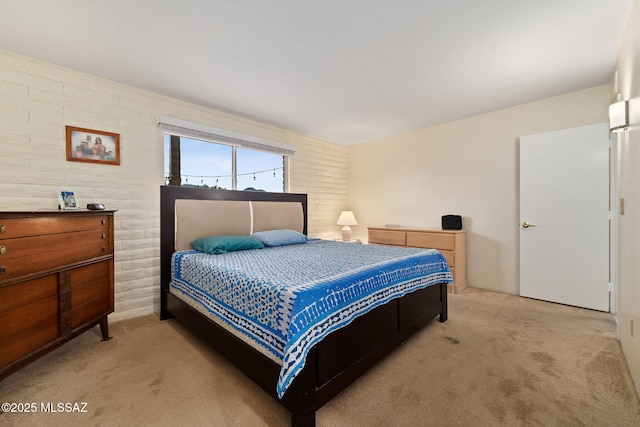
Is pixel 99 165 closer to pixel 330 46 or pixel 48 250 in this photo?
pixel 48 250

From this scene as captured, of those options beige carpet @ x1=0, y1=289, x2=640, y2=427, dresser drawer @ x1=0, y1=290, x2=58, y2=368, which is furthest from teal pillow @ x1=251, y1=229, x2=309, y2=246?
dresser drawer @ x1=0, y1=290, x2=58, y2=368

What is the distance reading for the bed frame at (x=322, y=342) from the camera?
1.42 metres

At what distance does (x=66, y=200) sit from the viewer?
2387 millimetres

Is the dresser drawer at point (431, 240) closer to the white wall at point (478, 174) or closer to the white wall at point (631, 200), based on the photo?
the white wall at point (478, 174)

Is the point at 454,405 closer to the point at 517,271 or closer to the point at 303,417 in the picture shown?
the point at 303,417

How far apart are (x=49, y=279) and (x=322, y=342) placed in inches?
75.6

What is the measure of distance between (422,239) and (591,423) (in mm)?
2685

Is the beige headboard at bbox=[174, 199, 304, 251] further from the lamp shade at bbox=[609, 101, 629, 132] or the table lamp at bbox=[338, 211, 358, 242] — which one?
the lamp shade at bbox=[609, 101, 629, 132]

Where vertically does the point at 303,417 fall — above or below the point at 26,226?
below

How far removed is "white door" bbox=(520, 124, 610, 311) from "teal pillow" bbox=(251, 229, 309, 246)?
2941mm

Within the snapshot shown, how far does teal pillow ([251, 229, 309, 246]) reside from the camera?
3.37 m

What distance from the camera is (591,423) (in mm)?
1417

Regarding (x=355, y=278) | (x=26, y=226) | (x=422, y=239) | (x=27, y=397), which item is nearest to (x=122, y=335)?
(x=27, y=397)

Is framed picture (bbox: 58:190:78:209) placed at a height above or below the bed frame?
above
